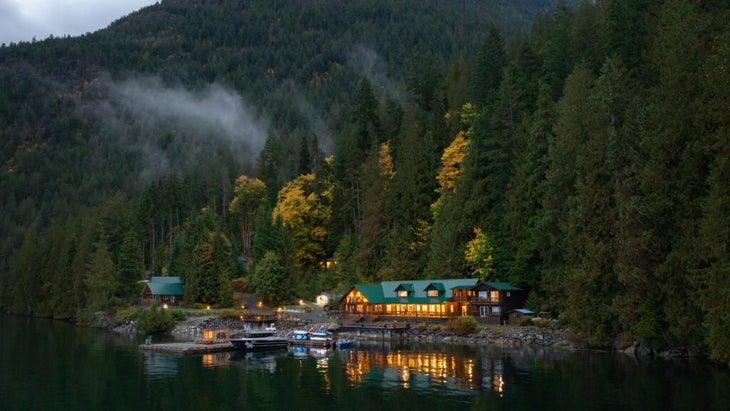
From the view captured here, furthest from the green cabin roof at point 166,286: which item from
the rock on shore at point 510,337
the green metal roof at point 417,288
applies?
the rock on shore at point 510,337

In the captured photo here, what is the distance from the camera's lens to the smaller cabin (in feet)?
387

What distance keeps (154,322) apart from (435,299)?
45606 millimetres

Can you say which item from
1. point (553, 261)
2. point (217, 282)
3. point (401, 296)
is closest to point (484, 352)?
point (553, 261)

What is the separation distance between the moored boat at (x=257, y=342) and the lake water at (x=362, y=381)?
5262 millimetres

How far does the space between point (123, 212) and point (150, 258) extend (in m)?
13.4

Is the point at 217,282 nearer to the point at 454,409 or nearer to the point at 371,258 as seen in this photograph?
the point at 371,258

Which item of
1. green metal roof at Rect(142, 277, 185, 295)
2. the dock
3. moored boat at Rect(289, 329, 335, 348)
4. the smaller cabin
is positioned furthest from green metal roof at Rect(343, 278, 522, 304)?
green metal roof at Rect(142, 277, 185, 295)

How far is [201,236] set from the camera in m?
119

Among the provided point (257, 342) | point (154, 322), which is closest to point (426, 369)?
point (257, 342)

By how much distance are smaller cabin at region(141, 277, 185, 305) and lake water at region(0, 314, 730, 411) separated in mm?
42577

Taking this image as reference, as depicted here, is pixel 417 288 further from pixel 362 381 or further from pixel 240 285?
pixel 240 285

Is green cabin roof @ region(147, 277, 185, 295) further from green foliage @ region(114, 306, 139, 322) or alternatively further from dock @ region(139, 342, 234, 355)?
dock @ region(139, 342, 234, 355)

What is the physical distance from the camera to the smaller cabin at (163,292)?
118 m

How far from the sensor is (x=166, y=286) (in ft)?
392
